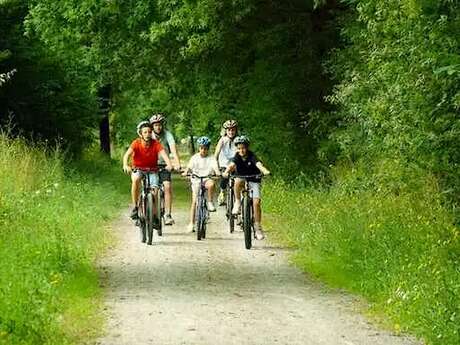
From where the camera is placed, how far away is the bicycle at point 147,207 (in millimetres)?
17000

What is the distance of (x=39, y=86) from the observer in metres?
28.5

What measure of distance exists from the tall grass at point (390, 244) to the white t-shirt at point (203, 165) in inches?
64.6

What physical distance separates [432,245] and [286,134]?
1605 centimetres

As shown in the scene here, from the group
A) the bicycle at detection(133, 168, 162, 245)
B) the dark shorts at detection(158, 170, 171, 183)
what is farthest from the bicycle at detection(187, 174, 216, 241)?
the bicycle at detection(133, 168, 162, 245)

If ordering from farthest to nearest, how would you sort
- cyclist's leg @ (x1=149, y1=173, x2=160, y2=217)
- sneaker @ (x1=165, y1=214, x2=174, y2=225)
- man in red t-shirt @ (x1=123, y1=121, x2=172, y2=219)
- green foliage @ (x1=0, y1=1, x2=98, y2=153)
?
1. green foliage @ (x1=0, y1=1, x2=98, y2=153)
2. sneaker @ (x1=165, y1=214, x2=174, y2=225)
3. man in red t-shirt @ (x1=123, y1=121, x2=172, y2=219)
4. cyclist's leg @ (x1=149, y1=173, x2=160, y2=217)

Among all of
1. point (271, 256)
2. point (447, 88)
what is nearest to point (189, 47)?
point (271, 256)

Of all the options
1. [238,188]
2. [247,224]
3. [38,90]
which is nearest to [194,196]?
[238,188]

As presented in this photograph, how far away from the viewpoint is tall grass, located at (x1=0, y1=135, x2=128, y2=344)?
9.45m

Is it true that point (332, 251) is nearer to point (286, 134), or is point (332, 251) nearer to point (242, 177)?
point (242, 177)

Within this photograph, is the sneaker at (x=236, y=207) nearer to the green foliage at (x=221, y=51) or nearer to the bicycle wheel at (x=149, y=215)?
A: the bicycle wheel at (x=149, y=215)

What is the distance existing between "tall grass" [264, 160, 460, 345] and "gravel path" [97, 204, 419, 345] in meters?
0.35

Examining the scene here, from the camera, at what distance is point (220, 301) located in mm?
11680

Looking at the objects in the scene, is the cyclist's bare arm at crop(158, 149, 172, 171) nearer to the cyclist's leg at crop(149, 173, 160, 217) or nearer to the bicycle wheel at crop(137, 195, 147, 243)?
the cyclist's leg at crop(149, 173, 160, 217)

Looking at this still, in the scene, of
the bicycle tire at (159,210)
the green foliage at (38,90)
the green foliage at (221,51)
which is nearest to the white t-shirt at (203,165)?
the bicycle tire at (159,210)
